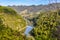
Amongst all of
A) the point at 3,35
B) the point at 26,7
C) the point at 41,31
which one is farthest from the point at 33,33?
the point at 26,7

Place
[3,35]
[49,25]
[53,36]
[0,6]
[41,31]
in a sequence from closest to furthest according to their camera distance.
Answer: [3,35]
[53,36]
[41,31]
[49,25]
[0,6]

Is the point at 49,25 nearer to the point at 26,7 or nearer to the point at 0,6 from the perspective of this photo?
the point at 0,6

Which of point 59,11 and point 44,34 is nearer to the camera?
point 44,34

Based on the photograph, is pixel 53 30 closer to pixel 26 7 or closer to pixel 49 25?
pixel 49 25

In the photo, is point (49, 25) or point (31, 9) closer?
point (49, 25)

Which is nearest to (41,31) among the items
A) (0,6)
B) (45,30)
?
(45,30)

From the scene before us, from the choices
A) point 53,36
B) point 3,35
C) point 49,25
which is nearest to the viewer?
point 3,35

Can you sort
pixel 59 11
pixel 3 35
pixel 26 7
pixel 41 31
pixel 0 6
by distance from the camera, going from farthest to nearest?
pixel 26 7 < pixel 0 6 < pixel 59 11 < pixel 41 31 < pixel 3 35

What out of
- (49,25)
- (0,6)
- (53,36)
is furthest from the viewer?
(0,6)
